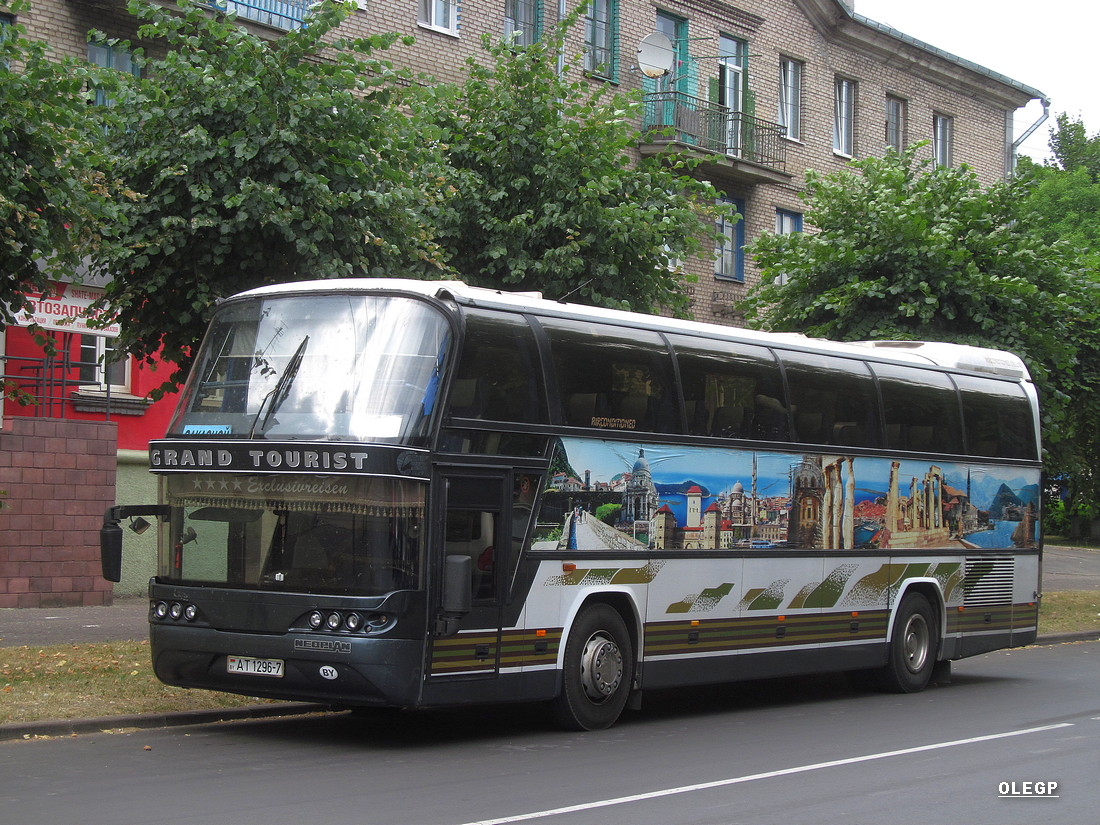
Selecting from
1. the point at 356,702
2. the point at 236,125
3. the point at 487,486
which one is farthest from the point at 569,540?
the point at 236,125

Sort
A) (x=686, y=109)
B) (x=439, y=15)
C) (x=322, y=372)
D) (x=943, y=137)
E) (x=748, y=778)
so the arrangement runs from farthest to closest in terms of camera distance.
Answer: (x=943, y=137)
(x=686, y=109)
(x=439, y=15)
(x=322, y=372)
(x=748, y=778)

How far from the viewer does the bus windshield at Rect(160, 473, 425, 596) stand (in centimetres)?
1008

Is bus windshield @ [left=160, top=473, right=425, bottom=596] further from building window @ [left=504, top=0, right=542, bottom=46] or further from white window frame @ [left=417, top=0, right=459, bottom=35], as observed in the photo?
building window @ [left=504, top=0, right=542, bottom=46]

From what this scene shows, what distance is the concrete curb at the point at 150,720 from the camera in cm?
1046

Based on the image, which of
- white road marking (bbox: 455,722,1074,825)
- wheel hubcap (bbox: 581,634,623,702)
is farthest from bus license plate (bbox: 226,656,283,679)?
white road marking (bbox: 455,722,1074,825)

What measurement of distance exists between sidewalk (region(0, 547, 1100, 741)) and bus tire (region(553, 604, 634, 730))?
7.87 feet

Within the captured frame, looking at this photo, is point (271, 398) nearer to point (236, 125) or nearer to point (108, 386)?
point (236, 125)

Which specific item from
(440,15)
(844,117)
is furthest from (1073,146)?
(440,15)

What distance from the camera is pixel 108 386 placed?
2039 centimetres

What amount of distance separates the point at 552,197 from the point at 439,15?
32.7 ft

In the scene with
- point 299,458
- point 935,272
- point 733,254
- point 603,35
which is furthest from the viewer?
point 733,254

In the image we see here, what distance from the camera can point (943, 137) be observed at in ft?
125

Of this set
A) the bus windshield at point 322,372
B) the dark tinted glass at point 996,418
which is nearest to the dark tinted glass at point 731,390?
the bus windshield at point 322,372

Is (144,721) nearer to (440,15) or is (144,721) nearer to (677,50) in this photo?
(440,15)
